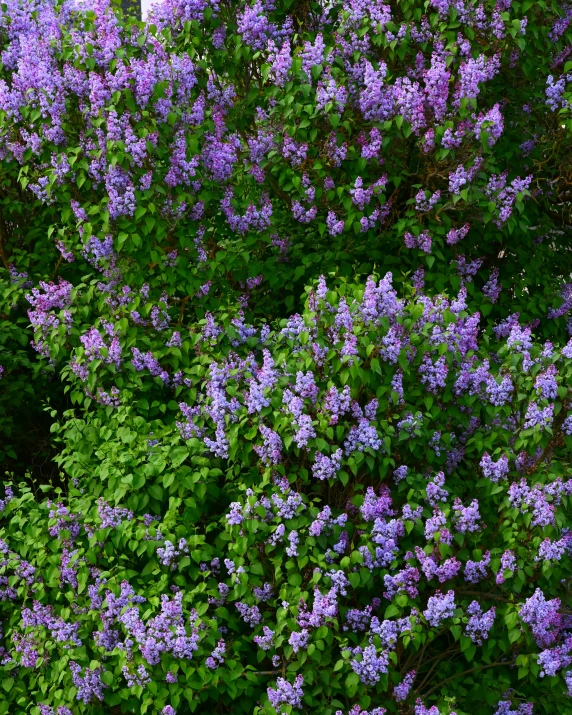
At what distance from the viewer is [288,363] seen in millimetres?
5316

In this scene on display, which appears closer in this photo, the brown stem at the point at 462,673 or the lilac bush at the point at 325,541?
the lilac bush at the point at 325,541

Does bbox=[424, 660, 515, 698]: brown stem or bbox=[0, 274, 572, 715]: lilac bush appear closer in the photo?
bbox=[0, 274, 572, 715]: lilac bush

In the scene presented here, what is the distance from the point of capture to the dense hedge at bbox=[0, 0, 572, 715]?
5031mm

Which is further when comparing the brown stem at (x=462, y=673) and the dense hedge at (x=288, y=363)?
the brown stem at (x=462, y=673)

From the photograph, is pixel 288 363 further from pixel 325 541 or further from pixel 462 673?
pixel 462 673

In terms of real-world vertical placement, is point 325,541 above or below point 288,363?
below

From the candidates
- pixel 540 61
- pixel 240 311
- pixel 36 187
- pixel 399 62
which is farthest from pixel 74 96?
pixel 540 61

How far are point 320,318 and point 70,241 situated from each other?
2060 millimetres

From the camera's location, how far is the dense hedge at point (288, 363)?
5.03 metres

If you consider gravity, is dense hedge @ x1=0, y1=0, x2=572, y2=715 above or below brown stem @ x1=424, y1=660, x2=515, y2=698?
above

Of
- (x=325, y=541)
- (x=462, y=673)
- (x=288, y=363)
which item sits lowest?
(x=462, y=673)

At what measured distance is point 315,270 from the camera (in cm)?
663

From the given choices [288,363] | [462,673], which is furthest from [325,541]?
[462,673]

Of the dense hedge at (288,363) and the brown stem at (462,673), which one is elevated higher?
the dense hedge at (288,363)
